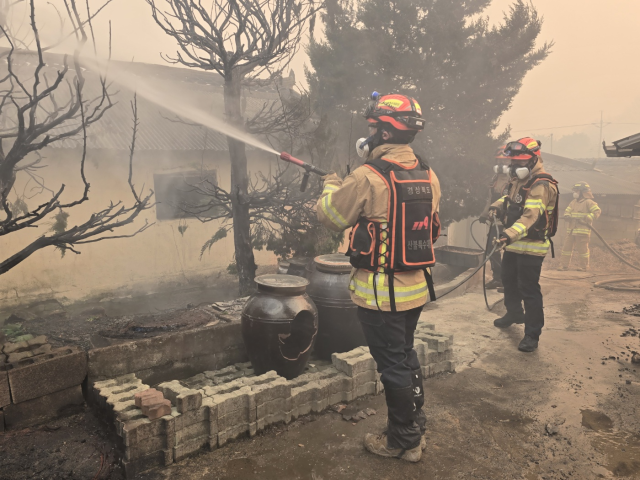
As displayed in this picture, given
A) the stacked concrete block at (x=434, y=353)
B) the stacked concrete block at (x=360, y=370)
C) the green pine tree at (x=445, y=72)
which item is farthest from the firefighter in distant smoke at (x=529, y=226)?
the green pine tree at (x=445, y=72)

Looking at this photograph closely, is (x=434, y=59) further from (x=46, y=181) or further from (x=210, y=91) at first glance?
(x=46, y=181)

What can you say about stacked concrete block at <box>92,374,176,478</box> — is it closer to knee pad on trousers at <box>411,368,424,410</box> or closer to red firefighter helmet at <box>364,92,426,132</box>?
knee pad on trousers at <box>411,368,424,410</box>

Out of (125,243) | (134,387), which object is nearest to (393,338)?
(134,387)

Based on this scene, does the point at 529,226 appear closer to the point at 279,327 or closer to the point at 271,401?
the point at 279,327

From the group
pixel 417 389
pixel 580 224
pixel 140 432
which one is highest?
pixel 580 224

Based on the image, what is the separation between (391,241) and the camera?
11.6 feet

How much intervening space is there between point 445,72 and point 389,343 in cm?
1046

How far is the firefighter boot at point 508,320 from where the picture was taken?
22.6 feet

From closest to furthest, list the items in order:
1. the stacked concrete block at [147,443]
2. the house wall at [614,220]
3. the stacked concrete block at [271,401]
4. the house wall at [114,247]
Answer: the stacked concrete block at [147,443] → the stacked concrete block at [271,401] → the house wall at [114,247] → the house wall at [614,220]

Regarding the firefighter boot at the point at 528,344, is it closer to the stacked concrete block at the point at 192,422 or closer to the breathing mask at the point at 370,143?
the breathing mask at the point at 370,143

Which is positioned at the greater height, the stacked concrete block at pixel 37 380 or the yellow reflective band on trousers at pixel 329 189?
the yellow reflective band on trousers at pixel 329 189

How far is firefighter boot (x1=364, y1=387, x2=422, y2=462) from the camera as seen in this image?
3.57 m

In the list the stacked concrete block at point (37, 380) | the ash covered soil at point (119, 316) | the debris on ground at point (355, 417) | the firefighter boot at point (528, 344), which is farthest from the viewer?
the firefighter boot at point (528, 344)

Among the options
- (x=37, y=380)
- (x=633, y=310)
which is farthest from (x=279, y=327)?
(x=633, y=310)
